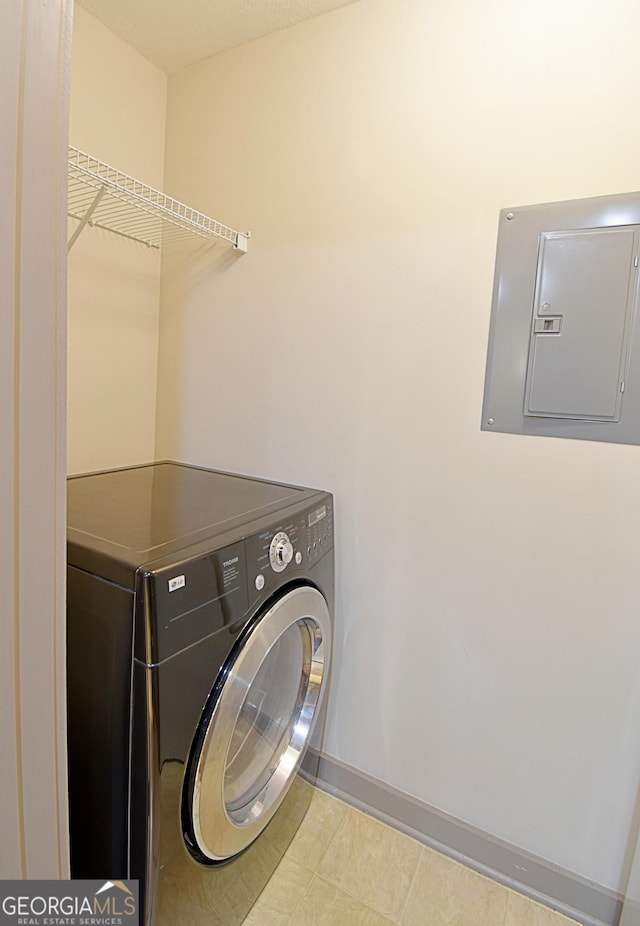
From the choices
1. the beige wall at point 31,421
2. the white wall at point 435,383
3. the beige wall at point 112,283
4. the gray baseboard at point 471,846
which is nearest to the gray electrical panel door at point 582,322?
the white wall at point 435,383

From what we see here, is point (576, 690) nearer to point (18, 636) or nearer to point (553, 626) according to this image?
point (553, 626)

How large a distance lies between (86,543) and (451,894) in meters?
1.38

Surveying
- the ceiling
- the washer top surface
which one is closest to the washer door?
the washer top surface

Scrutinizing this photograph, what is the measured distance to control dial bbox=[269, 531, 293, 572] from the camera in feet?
3.51

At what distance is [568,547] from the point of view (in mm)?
1208

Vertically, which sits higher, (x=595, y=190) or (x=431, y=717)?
(x=595, y=190)

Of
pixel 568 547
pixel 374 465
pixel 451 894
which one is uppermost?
pixel 374 465

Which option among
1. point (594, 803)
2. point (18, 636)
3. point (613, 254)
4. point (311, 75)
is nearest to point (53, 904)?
point (18, 636)

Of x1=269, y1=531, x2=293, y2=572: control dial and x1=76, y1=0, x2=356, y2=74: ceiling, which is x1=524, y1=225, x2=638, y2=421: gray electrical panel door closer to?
x1=269, y1=531, x2=293, y2=572: control dial

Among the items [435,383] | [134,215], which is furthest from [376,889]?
[134,215]

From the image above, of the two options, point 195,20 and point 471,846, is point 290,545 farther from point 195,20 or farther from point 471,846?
point 195,20

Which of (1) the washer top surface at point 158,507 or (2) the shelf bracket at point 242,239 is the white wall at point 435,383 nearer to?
(2) the shelf bracket at point 242,239

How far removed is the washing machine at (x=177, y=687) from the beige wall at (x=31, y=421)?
25 centimetres

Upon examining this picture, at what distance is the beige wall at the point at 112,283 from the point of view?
4.75 ft
